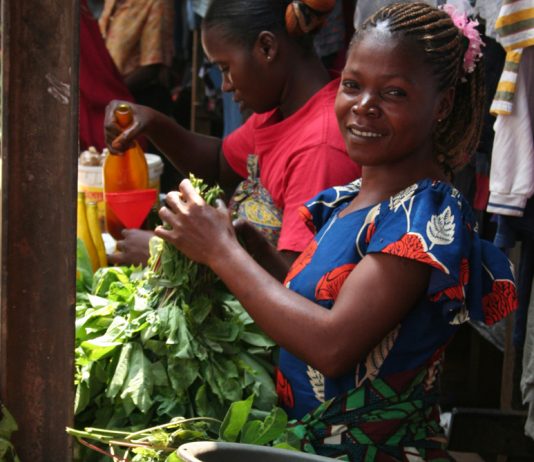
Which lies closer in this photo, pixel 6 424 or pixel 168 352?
pixel 6 424

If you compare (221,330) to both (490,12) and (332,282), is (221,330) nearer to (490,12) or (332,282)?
(332,282)

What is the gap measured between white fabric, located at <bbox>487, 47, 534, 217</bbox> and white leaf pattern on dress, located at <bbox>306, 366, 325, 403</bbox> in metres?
0.98

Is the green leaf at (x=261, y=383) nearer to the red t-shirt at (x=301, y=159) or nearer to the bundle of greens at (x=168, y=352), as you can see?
the bundle of greens at (x=168, y=352)

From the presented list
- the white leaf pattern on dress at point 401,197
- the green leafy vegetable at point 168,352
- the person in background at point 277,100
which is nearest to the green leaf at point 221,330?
the green leafy vegetable at point 168,352

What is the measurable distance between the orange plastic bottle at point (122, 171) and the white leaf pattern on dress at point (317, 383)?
133cm

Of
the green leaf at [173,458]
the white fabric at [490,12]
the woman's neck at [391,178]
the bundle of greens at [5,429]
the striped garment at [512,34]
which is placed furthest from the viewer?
the white fabric at [490,12]

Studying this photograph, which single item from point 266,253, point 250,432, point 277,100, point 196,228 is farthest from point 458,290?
point 277,100

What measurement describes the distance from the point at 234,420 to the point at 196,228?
48 centimetres

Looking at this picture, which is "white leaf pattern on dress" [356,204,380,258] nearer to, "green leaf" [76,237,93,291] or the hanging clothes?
"green leaf" [76,237,93,291]

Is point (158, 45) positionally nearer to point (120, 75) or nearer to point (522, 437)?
point (120, 75)

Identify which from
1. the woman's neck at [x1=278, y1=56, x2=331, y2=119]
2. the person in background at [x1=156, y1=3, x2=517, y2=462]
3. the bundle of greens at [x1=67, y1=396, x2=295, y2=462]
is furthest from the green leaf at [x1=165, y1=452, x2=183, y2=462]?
the woman's neck at [x1=278, y1=56, x2=331, y2=119]

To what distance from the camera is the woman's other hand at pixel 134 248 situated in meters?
2.83

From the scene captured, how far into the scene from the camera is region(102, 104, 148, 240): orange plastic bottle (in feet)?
10.1

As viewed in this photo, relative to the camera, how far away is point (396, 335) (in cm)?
190
